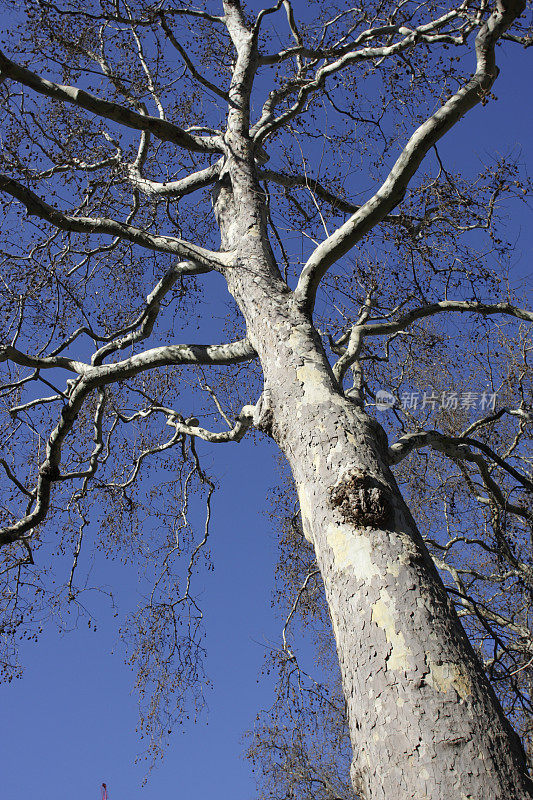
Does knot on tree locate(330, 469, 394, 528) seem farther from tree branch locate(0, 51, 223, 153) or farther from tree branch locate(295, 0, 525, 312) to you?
tree branch locate(0, 51, 223, 153)

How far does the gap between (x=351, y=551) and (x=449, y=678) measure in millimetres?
624

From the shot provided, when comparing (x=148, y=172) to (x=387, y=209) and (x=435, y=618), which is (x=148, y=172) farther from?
(x=435, y=618)

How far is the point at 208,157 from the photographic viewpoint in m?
7.07

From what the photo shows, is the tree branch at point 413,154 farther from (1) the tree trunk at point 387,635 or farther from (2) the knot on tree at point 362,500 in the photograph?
(2) the knot on tree at point 362,500

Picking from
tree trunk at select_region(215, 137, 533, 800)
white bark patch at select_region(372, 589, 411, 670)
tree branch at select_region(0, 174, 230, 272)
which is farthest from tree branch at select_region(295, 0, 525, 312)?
white bark patch at select_region(372, 589, 411, 670)

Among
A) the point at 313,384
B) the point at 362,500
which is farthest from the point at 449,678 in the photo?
the point at 313,384

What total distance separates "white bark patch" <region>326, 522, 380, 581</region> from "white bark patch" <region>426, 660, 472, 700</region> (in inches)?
16.5

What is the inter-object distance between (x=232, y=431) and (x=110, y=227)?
1.92m

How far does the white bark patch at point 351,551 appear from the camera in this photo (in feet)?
7.97

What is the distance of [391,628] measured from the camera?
7.22 ft

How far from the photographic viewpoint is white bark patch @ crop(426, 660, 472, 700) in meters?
2.01

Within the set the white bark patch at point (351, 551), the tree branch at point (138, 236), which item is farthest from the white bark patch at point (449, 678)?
the tree branch at point (138, 236)

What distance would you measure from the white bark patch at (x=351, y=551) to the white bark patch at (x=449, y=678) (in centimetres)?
42

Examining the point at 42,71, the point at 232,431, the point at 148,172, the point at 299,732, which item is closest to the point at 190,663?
the point at 299,732
